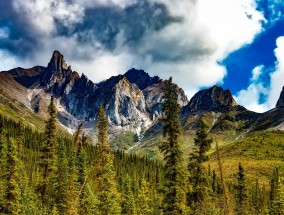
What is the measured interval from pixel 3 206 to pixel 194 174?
23188 mm

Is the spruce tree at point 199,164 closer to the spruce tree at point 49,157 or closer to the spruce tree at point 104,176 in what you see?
the spruce tree at point 104,176

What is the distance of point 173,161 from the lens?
33031mm

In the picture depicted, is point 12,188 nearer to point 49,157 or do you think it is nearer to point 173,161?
point 49,157

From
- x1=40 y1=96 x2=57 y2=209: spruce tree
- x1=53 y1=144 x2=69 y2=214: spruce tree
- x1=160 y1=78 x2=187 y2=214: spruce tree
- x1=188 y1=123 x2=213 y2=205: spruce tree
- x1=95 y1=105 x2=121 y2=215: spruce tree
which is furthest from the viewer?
x1=53 y1=144 x2=69 y2=214: spruce tree

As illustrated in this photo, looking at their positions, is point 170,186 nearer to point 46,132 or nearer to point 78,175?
point 46,132

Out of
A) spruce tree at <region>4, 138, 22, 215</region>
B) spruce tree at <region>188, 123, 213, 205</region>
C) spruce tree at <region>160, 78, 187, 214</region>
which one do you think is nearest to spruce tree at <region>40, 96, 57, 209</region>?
spruce tree at <region>4, 138, 22, 215</region>

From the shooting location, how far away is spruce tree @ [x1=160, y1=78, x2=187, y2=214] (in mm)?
32125

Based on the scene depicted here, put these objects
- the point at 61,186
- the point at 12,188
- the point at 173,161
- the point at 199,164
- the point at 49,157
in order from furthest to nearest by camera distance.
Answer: the point at 61,186 → the point at 49,157 → the point at 199,164 → the point at 12,188 → the point at 173,161

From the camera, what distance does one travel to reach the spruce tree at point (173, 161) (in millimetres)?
32125

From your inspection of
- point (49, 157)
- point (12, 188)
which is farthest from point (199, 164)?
point (12, 188)

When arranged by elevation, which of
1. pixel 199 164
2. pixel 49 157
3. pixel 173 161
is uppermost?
pixel 49 157

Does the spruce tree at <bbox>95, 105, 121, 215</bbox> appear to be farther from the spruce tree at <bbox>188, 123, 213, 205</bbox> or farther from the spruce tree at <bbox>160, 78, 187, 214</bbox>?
the spruce tree at <bbox>160, 78, 187, 214</bbox>

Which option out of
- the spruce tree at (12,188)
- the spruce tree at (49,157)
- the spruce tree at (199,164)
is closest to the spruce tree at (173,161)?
the spruce tree at (199,164)

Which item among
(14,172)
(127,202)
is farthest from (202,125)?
(127,202)
